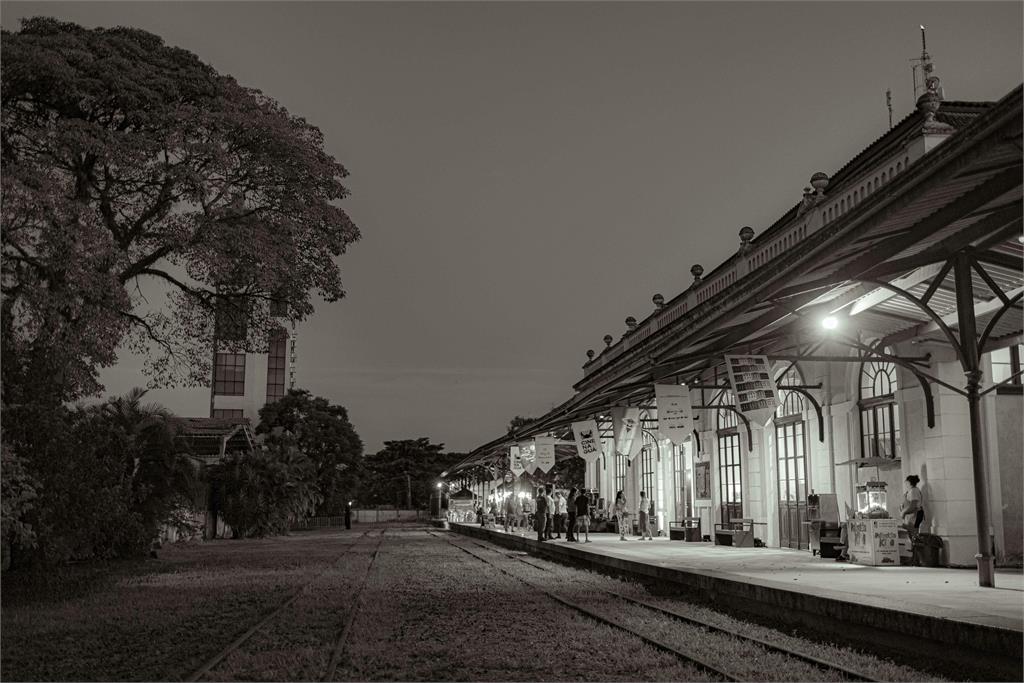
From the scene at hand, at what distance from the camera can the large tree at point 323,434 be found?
68250 mm

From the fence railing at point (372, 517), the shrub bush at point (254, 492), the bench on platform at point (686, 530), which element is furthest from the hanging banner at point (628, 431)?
the fence railing at point (372, 517)

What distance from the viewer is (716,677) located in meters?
8.62

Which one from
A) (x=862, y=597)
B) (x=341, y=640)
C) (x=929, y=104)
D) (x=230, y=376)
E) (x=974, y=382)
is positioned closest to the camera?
(x=862, y=597)

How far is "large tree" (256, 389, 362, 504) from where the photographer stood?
224 feet

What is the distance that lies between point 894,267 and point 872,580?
447 cm

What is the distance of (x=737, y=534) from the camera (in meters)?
22.9

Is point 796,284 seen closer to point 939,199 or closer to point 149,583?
point 939,199

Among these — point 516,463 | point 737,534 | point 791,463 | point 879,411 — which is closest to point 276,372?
point 516,463

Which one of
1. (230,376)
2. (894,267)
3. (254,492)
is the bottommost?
(254,492)

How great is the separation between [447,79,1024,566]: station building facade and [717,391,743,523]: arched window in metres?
0.06

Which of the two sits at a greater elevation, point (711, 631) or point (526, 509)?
point (526, 509)

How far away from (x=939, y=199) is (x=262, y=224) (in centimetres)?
1634

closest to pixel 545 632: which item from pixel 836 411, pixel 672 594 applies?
pixel 672 594

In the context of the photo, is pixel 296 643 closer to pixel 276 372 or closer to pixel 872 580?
pixel 872 580
